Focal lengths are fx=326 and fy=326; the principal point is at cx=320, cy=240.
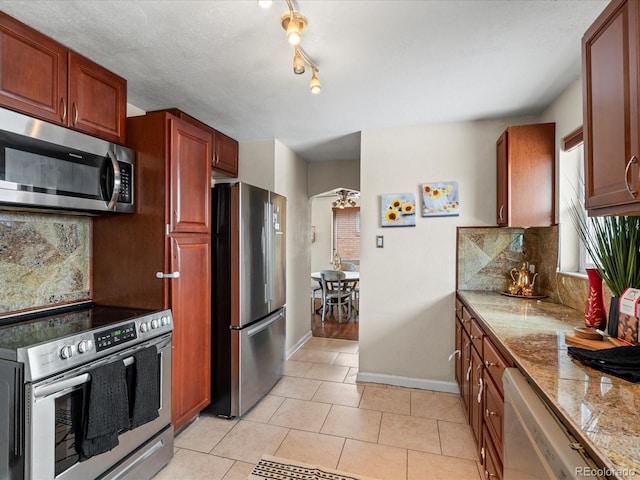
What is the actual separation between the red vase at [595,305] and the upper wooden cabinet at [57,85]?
2816 millimetres

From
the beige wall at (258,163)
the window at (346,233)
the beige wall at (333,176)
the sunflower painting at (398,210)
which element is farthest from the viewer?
the window at (346,233)

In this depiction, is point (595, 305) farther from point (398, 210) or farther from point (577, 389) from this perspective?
point (398, 210)

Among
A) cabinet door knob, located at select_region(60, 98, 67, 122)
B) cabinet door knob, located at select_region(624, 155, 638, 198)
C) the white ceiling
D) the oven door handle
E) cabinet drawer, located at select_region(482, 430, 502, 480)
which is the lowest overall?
cabinet drawer, located at select_region(482, 430, 502, 480)

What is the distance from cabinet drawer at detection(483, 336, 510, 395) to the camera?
1.49 meters

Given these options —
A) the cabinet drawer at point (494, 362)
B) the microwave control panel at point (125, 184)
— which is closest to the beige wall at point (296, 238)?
the microwave control panel at point (125, 184)

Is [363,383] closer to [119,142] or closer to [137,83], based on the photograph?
[119,142]

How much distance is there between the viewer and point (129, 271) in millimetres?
2072

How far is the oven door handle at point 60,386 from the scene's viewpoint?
1.29m

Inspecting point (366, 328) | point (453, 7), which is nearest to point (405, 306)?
point (366, 328)

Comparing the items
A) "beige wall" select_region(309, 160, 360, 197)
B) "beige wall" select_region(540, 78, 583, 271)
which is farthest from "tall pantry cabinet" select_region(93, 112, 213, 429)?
"beige wall" select_region(540, 78, 583, 271)

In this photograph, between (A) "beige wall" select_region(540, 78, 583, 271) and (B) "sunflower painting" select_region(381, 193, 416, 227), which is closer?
(A) "beige wall" select_region(540, 78, 583, 271)

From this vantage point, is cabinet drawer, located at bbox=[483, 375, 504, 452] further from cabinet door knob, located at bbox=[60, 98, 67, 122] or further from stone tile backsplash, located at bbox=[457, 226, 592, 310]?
cabinet door knob, located at bbox=[60, 98, 67, 122]

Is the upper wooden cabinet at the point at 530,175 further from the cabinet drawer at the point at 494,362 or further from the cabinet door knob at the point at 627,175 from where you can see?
the cabinet door knob at the point at 627,175

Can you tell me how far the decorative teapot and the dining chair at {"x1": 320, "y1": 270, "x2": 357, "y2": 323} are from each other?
2884mm
